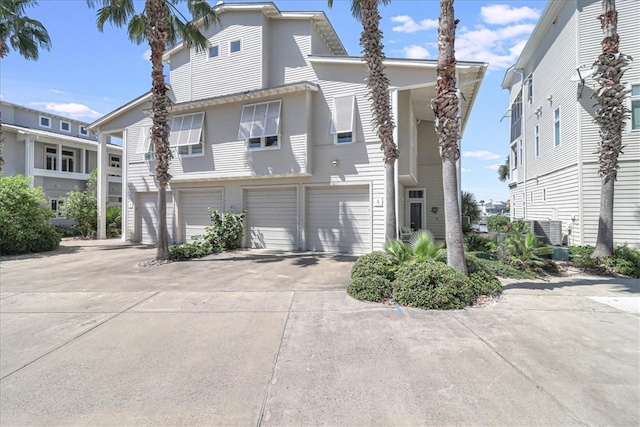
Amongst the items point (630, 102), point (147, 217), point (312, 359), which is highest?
point (630, 102)

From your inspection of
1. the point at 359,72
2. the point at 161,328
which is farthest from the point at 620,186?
the point at 161,328

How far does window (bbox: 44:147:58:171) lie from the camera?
24.5 m

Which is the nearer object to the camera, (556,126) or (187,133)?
(556,126)

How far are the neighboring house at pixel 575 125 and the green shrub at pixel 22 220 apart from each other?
2152cm

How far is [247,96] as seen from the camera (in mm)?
13023

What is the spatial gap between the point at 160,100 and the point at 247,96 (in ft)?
11.8

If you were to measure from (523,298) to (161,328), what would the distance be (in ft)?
21.5

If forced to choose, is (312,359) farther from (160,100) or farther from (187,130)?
(187,130)

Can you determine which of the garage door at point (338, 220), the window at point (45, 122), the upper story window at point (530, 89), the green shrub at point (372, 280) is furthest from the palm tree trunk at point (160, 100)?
the window at point (45, 122)

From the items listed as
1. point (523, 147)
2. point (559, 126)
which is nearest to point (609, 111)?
point (559, 126)

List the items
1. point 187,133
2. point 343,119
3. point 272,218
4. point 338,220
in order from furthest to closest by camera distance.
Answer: point 187,133 < point 272,218 < point 338,220 < point 343,119

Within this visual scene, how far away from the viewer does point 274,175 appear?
42.1 ft

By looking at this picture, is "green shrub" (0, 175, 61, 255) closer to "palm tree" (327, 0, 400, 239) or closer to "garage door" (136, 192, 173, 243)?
"garage door" (136, 192, 173, 243)

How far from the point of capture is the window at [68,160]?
25.8m
